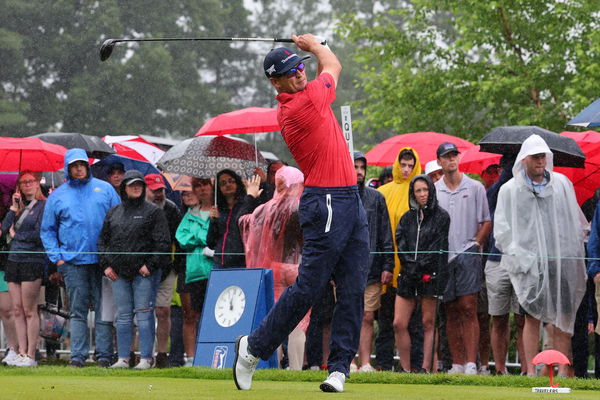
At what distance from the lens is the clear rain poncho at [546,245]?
10.8 meters

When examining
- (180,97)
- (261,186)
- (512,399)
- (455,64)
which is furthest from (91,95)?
(512,399)

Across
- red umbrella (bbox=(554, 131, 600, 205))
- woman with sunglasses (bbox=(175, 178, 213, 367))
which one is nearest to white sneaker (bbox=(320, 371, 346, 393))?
woman with sunglasses (bbox=(175, 178, 213, 367))

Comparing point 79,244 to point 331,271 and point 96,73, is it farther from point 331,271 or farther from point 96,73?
point 96,73

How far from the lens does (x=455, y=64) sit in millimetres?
26031

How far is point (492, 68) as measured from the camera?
24.5 meters

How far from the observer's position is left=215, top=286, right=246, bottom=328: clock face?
11.5m

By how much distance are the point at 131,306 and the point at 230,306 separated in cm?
179

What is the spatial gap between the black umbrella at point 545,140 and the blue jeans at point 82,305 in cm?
449

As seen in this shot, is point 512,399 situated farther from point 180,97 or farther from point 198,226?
point 180,97

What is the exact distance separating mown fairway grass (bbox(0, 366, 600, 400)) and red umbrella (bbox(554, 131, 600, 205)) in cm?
460

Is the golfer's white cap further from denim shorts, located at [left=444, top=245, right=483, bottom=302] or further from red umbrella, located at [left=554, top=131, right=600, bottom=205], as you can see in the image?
denim shorts, located at [left=444, top=245, right=483, bottom=302]

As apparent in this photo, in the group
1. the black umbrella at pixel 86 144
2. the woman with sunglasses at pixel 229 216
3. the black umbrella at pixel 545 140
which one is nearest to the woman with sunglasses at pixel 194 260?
the woman with sunglasses at pixel 229 216

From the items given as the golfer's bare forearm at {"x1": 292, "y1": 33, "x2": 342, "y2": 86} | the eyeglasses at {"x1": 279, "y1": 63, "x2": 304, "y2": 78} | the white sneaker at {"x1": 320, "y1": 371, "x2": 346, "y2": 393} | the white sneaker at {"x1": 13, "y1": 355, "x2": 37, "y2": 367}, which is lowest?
the white sneaker at {"x1": 13, "y1": 355, "x2": 37, "y2": 367}

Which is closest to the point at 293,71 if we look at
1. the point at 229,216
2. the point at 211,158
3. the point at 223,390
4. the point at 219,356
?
the point at 223,390
